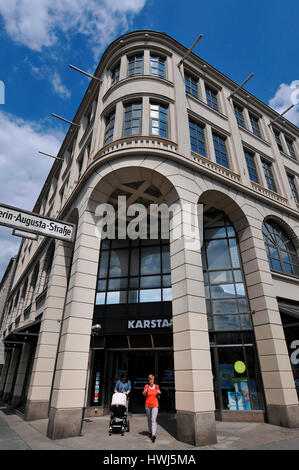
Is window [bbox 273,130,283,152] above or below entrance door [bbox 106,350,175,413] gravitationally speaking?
above

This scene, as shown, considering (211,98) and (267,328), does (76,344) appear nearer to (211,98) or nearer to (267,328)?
(267,328)

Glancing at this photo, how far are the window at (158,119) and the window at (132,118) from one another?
639mm

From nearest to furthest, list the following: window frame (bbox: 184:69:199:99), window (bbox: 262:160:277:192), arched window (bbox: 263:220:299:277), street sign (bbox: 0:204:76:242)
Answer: street sign (bbox: 0:204:76:242) → arched window (bbox: 263:220:299:277) → window frame (bbox: 184:69:199:99) → window (bbox: 262:160:277:192)

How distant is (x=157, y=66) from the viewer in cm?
1555

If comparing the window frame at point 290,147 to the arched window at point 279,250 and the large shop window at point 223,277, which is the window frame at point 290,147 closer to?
the arched window at point 279,250

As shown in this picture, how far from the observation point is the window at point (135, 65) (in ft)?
50.0

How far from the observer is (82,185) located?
13055mm

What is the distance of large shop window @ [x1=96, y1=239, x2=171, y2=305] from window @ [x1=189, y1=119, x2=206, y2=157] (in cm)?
552

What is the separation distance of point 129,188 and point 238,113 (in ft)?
38.5

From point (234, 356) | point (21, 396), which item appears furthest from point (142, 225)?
point (21, 396)

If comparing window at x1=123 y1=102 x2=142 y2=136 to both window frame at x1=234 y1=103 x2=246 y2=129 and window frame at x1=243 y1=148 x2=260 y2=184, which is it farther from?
window frame at x1=234 y1=103 x2=246 y2=129

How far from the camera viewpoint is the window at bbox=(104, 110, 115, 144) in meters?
13.6

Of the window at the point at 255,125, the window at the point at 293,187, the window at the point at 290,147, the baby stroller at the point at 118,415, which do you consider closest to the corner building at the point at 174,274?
the window at the point at 293,187

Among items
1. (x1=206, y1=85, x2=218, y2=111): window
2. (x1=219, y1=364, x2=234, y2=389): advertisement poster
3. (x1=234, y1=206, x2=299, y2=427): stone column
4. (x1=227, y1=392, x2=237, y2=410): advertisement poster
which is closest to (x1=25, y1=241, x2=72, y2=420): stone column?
(x1=219, y1=364, x2=234, y2=389): advertisement poster
